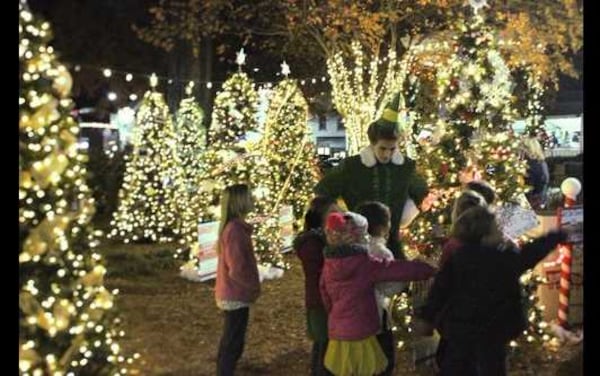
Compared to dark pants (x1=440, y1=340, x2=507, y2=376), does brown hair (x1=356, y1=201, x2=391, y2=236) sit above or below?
above

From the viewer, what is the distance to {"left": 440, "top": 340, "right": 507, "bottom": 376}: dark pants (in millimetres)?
5238

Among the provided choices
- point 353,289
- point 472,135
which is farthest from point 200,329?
point 353,289

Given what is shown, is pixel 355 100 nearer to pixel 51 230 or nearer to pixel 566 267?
pixel 566 267

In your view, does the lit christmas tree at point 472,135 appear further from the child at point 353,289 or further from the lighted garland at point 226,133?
the lighted garland at point 226,133

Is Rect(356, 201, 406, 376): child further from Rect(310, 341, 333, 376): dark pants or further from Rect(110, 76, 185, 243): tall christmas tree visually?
Rect(110, 76, 185, 243): tall christmas tree

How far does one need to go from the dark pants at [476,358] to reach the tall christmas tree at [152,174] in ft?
29.7

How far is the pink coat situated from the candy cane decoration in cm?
341

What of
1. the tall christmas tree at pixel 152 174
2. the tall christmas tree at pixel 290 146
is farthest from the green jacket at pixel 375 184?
the tall christmas tree at pixel 152 174

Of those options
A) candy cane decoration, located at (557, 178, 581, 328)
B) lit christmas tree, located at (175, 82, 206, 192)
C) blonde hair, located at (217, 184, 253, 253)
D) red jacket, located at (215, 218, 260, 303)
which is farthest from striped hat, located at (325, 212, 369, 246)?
lit christmas tree, located at (175, 82, 206, 192)

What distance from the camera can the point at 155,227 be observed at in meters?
14.5

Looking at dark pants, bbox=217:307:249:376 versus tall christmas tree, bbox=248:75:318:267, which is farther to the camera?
tall christmas tree, bbox=248:75:318:267
